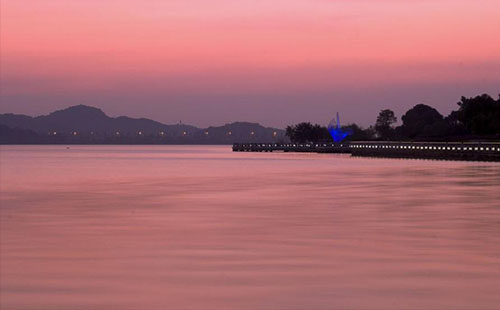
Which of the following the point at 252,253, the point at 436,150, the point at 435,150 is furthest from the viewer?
the point at 435,150

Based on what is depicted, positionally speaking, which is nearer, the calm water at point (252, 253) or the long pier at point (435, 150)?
the calm water at point (252, 253)

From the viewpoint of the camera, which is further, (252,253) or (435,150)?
(435,150)

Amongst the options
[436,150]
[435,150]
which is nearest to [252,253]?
[436,150]

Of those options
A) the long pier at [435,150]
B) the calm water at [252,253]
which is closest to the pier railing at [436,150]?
the long pier at [435,150]

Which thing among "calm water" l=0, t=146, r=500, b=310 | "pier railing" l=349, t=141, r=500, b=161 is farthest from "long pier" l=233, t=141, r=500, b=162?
"calm water" l=0, t=146, r=500, b=310

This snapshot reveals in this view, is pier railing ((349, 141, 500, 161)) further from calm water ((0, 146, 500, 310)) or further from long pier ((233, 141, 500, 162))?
calm water ((0, 146, 500, 310))

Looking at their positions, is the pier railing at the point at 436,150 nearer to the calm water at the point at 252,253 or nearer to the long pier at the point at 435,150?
the long pier at the point at 435,150

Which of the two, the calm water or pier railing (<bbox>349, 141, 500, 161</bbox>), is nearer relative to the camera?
the calm water

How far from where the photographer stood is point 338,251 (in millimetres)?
22750

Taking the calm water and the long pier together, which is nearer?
the calm water

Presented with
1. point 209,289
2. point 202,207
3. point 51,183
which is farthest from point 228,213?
point 51,183

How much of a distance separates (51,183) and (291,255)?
144 feet

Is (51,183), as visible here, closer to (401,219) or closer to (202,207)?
(202,207)

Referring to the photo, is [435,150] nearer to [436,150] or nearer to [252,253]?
[436,150]
